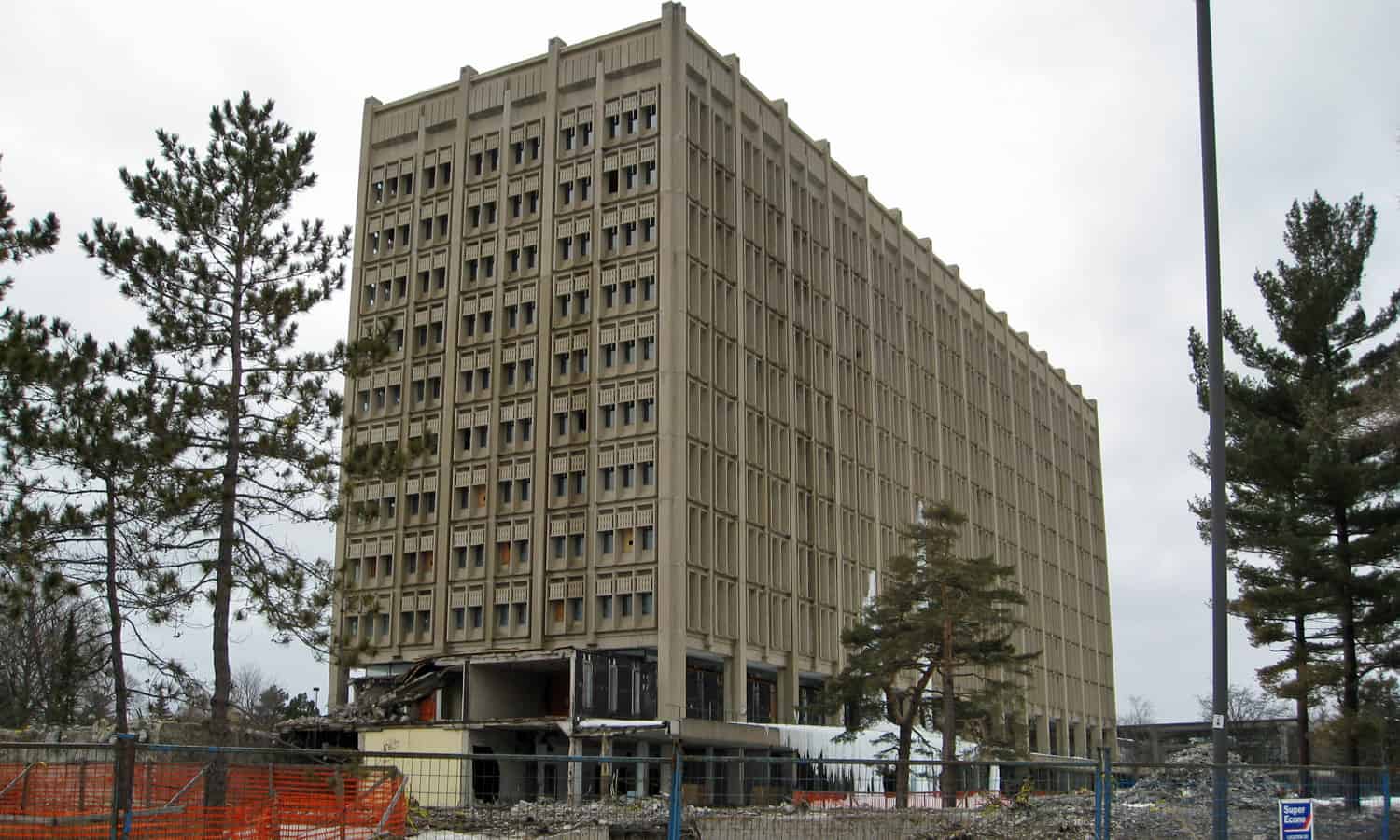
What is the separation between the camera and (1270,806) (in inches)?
762

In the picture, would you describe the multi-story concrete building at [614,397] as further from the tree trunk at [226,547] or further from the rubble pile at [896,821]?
the rubble pile at [896,821]

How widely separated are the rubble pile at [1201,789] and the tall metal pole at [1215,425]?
3.13 m

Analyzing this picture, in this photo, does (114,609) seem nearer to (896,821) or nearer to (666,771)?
(666,771)

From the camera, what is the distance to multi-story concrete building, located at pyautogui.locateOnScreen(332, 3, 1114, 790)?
58.3m

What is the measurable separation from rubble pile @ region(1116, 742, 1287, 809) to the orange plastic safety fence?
11168 millimetres

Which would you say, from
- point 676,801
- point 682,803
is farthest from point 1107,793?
point 676,801

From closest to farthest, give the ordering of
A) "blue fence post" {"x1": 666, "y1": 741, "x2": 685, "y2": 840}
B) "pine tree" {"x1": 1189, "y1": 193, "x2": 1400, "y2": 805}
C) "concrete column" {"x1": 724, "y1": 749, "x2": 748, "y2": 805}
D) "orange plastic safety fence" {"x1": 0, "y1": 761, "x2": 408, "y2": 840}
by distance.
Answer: "blue fence post" {"x1": 666, "y1": 741, "x2": 685, "y2": 840}, "concrete column" {"x1": 724, "y1": 749, "x2": 748, "y2": 805}, "orange plastic safety fence" {"x1": 0, "y1": 761, "x2": 408, "y2": 840}, "pine tree" {"x1": 1189, "y1": 193, "x2": 1400, "y2": 805}

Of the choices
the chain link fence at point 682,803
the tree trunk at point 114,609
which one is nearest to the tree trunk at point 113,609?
the tree trunk at point 114,609

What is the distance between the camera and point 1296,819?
16438 mm

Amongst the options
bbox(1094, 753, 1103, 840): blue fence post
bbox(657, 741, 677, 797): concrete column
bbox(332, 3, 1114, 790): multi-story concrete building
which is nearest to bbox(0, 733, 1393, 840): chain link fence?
bbox(1094, 753, 1103, 840): blue fence post

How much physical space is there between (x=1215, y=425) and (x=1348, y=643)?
25906 mm

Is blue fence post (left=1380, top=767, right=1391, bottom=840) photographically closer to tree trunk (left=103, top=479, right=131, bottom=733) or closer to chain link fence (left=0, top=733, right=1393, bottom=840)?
chain link fence (left=0, top=733, right=1393, bottom=840)

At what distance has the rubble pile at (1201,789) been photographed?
19.5m

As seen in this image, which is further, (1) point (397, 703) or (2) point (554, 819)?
(1) point (397, 703)
